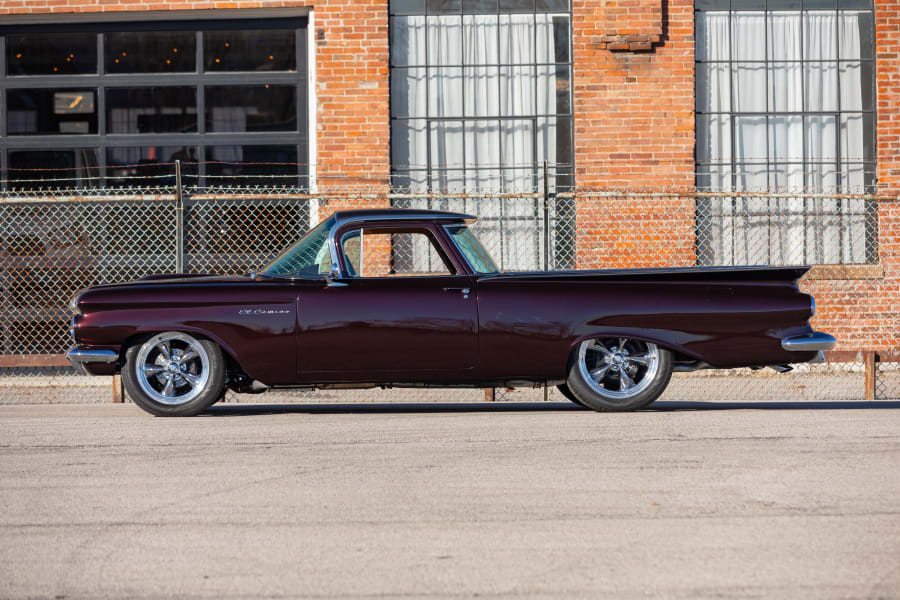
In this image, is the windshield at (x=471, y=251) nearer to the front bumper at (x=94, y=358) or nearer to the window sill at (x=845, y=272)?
the front bumper at (x=94, y=358)

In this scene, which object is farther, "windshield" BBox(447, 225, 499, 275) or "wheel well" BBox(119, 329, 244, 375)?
"windshield" BBox(447, 225, 499, 275)

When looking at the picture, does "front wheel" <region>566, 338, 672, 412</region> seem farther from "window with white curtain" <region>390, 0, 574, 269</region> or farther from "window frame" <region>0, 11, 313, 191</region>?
"window frame" <region>0, 11, 313, 191</region>

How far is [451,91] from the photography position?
15148 millimetres

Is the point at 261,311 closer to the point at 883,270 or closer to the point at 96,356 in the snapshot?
the point at 96,356

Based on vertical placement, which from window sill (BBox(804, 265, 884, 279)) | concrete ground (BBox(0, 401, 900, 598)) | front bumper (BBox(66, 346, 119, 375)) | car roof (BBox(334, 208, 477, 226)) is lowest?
concrete ground (BBox(0, 401, 900, 598))

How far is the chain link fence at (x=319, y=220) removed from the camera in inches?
575

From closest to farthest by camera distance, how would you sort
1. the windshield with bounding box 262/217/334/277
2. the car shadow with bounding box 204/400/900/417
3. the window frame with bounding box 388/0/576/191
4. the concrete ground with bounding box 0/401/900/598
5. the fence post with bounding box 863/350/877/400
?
1. the concrete ground with bounding box 0/401/900/598
2. the windshield with bounding box 262/217/334/277
3. the car shadow with bounding box 204/400/900/417
4. the fence post with bounding box 863/350/877/400
5. the window frame with bounding box 388/0/576/191

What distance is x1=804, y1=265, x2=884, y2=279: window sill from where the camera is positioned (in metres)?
14.8

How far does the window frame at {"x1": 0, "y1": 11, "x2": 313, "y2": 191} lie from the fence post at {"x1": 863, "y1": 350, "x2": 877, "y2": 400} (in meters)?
7.39

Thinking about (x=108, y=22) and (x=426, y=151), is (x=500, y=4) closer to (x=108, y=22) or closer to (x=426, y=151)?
(x=426, y=151)

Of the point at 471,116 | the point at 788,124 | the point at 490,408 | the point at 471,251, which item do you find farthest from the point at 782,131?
the point at 471,251

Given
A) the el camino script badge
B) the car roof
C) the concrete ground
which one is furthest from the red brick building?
the concrete ground

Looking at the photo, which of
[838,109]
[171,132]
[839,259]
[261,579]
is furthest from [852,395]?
[261,579]

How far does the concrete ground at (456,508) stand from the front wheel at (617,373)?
1.16 ft
